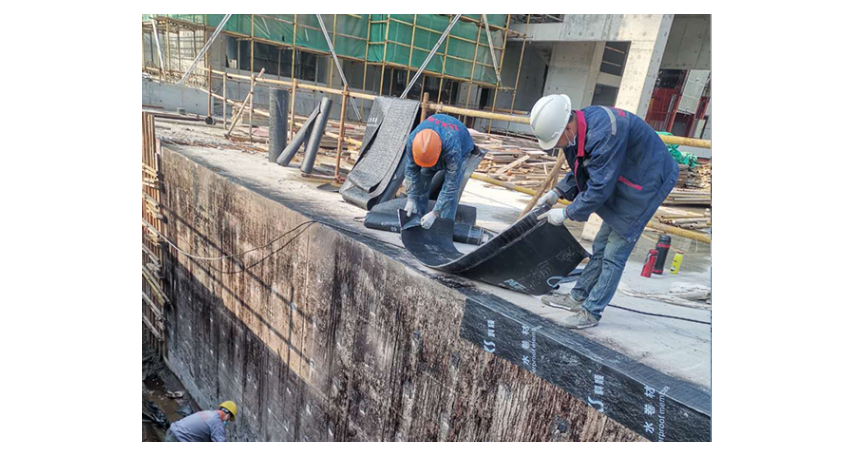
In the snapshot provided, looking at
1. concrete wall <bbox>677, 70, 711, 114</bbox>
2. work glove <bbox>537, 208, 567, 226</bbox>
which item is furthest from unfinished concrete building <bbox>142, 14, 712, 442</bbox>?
concrete wall <bbox>677, 70, 711, 114</bbox>

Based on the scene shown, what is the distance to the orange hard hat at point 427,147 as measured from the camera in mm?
4668

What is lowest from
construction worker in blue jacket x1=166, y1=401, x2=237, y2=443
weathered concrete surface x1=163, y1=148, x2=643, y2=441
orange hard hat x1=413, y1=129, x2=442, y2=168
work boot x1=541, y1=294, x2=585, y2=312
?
construction worker in blue jacket x1=166, y1=401, x2=237, y2=443

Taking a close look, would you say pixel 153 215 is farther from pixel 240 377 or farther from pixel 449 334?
pixel 449 334

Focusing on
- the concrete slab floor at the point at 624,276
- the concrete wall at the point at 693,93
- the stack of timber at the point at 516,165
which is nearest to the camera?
the concrete slab floor at the point at 624,276

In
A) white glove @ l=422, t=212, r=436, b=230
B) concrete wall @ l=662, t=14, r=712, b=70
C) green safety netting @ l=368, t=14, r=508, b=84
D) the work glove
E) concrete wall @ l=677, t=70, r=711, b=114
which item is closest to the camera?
the work glove

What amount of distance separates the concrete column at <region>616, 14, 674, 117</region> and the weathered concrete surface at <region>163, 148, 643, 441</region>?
4.36 m

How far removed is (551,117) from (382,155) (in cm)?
395

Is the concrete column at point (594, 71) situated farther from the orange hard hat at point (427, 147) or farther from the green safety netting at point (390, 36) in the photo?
the orange hard hat at point (427, 147)

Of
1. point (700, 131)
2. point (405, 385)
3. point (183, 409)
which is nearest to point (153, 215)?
point (183, 409)

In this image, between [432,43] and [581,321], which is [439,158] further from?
[432,43]

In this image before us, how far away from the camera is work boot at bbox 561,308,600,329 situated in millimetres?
3221

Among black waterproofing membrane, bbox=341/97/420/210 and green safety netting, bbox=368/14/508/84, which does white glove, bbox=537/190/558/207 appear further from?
green safety netting, bbox=368/14/508/84

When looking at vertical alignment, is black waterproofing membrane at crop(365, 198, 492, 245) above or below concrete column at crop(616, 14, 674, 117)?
below

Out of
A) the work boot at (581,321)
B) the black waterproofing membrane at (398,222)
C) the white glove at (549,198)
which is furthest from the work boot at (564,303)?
the black waterproofing membrane at (398,222)
